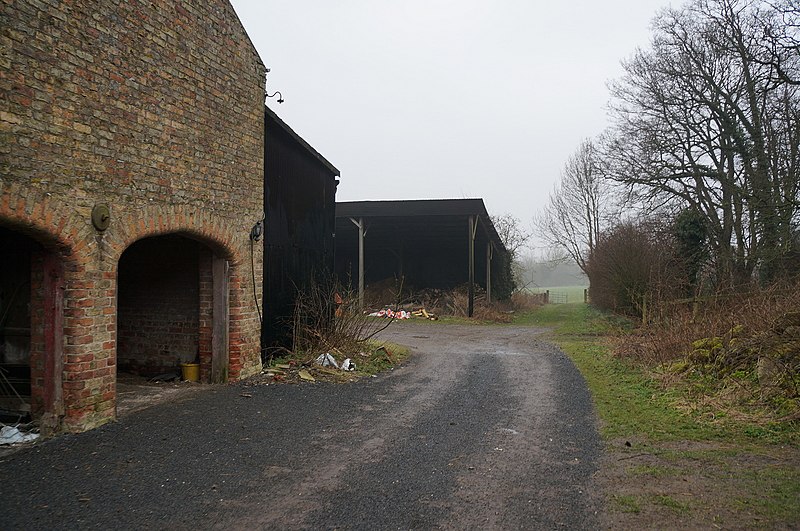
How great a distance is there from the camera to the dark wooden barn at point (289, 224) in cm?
1016

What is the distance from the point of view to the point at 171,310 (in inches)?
375

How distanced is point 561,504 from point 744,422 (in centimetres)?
328

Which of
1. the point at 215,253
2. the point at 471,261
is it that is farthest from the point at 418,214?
the point at 215,253

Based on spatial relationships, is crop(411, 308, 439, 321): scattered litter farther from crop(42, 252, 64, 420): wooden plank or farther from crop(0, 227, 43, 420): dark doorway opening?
crop(42, 252, 64, 420): wooden plank

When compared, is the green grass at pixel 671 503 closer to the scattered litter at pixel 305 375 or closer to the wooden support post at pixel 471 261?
the scattered litter at pixel 305 375

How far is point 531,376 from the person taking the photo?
10.4m

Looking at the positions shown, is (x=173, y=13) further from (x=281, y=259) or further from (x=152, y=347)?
(x=152, y=347)

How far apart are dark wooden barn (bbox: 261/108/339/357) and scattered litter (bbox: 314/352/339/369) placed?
809 millimetres

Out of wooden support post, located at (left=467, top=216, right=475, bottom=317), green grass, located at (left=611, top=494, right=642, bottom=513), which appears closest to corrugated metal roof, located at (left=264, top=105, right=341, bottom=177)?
green grass, located at (left=611, top=494, right=642, bottom=513)

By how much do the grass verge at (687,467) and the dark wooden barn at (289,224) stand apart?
215 inches

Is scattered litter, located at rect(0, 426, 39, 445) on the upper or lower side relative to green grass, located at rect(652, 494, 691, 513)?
upper

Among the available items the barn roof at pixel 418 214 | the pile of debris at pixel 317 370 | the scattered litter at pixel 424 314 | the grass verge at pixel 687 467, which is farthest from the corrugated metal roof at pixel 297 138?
the scattered litter at pixel 424 314

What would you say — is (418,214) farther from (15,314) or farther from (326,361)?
(15,314)

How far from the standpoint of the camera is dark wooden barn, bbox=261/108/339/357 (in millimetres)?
10156
